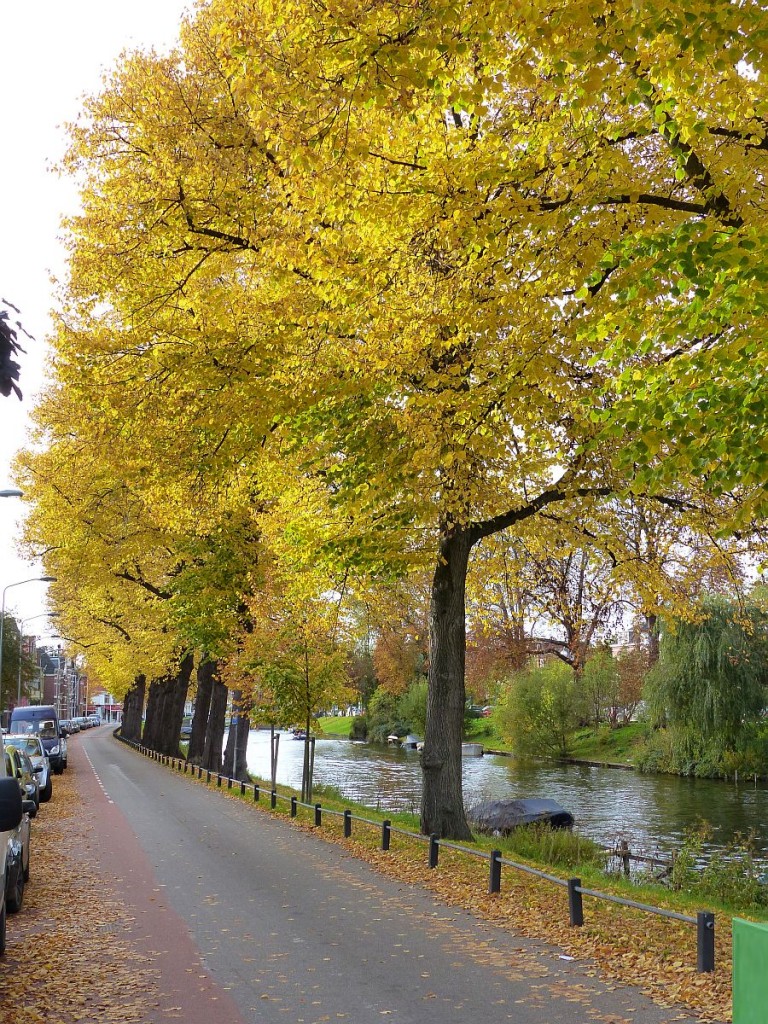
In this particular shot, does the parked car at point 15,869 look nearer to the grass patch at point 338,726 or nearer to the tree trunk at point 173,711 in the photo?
the tree trunk at point 173,711

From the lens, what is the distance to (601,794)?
1307 inches

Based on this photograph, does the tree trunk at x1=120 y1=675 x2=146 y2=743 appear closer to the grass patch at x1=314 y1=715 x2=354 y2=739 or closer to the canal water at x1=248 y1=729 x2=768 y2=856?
the canal water at x1=248 y1=729 x2=768 y2=856

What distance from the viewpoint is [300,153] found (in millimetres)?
8281

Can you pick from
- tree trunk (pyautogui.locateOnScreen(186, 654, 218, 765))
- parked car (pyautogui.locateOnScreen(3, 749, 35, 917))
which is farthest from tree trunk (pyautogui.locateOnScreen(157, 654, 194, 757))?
parked car (pyautogui.locateOnScreen(3, 749, 35, 917))

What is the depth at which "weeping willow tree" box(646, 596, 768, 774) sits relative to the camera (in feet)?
113

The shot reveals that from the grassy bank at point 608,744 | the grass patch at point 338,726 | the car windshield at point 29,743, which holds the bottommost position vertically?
the grass patch at point 338,726

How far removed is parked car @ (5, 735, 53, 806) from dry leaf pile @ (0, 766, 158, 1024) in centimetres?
1012

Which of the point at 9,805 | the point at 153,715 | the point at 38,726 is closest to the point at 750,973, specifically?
the point at 9,805

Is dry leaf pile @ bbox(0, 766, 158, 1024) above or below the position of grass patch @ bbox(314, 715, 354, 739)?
above

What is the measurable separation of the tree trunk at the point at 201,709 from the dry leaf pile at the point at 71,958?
21395 millimetres

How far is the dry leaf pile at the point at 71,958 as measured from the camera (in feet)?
24.0

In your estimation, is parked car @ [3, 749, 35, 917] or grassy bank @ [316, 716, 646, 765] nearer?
parked car @ [3, 749, 35, 917]

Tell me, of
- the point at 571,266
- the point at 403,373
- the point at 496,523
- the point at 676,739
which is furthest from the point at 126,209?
the point at 676,739

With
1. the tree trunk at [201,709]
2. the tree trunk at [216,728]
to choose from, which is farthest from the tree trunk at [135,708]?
the tree trunk at [216,728]
